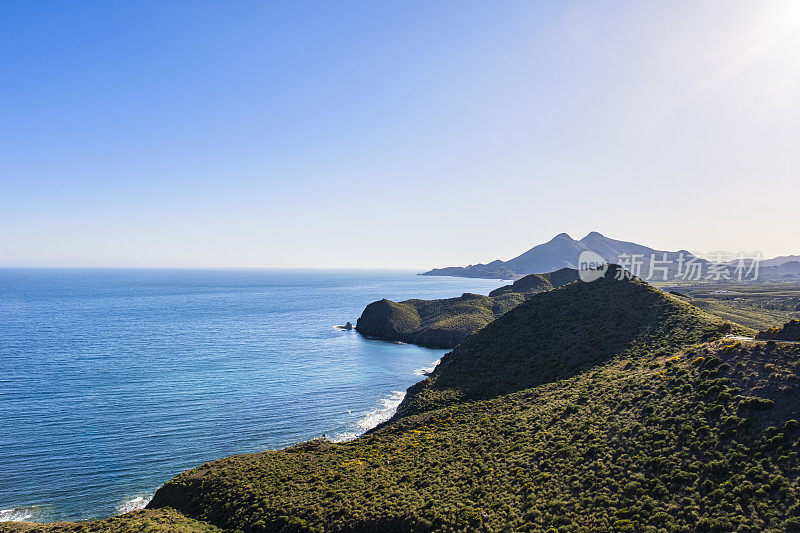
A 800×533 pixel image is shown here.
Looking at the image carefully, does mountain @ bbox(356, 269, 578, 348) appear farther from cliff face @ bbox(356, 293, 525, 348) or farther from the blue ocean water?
the blue ocean water

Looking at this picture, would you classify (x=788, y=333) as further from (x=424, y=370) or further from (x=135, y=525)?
(x=424, y=370)

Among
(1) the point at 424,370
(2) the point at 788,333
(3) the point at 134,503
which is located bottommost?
(1) the point at 424,370

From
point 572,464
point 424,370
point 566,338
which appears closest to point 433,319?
point 424,370

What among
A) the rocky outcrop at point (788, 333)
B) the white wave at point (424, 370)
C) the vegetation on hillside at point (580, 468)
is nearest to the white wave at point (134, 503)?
the vegetation on hillside at point (580, 468)

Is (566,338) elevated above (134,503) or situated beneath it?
elevated above

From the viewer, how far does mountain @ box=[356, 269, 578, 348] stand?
133m

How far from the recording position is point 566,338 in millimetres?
65125

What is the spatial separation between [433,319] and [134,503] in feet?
393

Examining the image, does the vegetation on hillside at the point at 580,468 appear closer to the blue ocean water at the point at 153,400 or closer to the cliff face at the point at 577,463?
the cliff face at the point at 577,463

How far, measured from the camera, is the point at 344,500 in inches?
1246

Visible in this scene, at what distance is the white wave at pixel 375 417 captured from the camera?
5819 centimetres

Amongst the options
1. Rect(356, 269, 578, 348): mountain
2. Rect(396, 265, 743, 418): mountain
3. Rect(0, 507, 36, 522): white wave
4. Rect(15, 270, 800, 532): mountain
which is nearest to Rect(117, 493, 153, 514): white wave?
Rect(15, 270, 800, 532): mountain

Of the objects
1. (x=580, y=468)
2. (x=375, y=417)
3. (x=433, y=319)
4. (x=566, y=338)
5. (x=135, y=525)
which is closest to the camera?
(x=135, y=525)

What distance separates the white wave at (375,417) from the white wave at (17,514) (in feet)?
108
